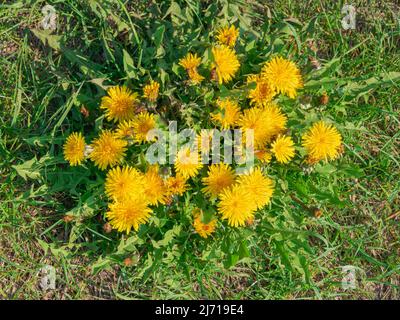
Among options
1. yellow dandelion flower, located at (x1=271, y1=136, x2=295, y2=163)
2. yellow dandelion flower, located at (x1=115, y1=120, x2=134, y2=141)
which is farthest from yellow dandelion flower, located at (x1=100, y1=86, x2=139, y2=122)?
yellow dandelion flower, located at (x1=271, y1=136, x2=295, y2=163)

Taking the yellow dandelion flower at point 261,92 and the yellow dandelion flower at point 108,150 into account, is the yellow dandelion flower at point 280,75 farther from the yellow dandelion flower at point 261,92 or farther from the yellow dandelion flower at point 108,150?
the yellow dandelion flower at point 108,150

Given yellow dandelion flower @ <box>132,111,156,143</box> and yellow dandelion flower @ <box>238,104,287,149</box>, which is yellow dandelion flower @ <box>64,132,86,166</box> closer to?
yellow dandelion flower @ <box>132,111,156,143</box>

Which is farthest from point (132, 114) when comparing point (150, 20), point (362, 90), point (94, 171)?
point (362, 90)

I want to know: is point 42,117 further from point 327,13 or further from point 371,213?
point 371,213

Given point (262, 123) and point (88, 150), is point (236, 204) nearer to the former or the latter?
point (262, 123)

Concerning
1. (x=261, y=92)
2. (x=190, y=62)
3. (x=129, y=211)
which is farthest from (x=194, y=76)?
(x=129, y=211)

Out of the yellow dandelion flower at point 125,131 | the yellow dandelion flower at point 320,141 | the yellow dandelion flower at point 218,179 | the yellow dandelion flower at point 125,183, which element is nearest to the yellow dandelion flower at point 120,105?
the yellow dandelion flower at point 125,131
